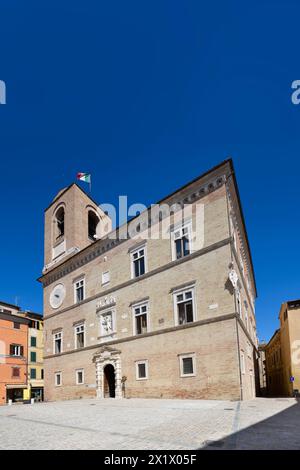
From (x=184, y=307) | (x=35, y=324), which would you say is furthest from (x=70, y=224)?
(x=35, y=324)

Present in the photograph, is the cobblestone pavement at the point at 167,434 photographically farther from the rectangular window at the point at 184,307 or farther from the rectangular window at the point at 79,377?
the rectangular window at the point at 79,377

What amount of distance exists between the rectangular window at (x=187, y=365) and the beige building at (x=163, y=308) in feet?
0.23

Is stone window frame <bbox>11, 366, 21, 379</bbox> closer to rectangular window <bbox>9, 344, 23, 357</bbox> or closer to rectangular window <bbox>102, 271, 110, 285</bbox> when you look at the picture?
rectangular window <bbox>9, 344, 23, 357</bbox>

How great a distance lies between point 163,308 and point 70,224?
1625cm

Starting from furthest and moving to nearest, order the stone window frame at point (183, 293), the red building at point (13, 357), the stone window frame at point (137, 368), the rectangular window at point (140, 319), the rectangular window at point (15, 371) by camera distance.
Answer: the rectangular window at point (15, 371)
the red building at point (13, 357)
the rectangular window at point (140, 319)
the stone window frame at point (137, 368)
the stone window frame at point (183, 293)

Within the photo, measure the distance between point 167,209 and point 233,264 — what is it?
19.5 feet

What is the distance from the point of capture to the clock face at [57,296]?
32469 millimetres

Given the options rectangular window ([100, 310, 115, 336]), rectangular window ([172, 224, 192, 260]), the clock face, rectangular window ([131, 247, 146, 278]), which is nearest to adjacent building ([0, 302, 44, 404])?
the clock face

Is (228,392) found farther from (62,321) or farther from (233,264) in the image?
(62,321)

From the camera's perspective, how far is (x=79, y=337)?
29297 mm

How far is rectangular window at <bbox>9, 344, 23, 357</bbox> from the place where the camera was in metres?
43.9

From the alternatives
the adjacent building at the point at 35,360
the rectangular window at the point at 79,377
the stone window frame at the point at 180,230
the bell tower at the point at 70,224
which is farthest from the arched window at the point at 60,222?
the stone window frame at the point at 180,230

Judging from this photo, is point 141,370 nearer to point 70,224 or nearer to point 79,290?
point 79,290
